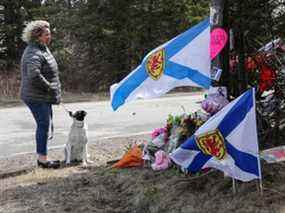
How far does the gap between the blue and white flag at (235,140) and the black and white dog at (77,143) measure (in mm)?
3091

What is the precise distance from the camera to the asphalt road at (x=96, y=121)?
10609 mm

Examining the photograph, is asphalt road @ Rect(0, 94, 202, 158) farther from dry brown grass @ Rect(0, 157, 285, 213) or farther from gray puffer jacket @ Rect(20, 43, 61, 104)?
dry brown grass @ Rect(0, 157, 285, 213)

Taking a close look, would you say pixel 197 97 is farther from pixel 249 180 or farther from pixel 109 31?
pixel 249 180

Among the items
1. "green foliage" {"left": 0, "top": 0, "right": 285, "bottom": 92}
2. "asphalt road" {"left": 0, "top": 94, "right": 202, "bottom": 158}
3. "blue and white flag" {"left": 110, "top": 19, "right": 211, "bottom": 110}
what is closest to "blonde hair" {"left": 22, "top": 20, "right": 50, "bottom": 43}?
"blue and white flag" {"left": 110, "top": 19, "right": 211, "bottom": 110}

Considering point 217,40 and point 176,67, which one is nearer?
point 217,40

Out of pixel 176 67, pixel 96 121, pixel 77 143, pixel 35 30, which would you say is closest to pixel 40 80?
pixel 35 30

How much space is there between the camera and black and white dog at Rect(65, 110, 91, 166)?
8.41 m

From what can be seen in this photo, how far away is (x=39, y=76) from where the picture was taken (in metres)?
8.02

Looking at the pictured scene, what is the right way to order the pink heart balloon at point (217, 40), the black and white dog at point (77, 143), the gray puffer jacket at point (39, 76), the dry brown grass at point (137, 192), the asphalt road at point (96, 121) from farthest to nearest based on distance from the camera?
the asphalt road at point (96, 121) < the black and white dog at point (77, 143) < the gray puffer jacket at point (39, 76) < the pink heart balloon at point (217, 40) < the dry brown grass at point (137, 192)

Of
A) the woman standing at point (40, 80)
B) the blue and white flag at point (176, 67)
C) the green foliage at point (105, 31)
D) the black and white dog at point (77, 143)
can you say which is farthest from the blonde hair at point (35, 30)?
the green foliage at point (105, 31)

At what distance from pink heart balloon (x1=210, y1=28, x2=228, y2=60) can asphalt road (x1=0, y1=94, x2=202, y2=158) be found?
4261 mm

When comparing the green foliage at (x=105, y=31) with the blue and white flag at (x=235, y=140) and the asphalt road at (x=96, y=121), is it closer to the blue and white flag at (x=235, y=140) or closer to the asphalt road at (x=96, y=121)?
the asphalt road at (x=96, y=121)

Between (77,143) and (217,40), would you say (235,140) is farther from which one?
(77,143)

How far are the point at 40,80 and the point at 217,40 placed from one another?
261cm
